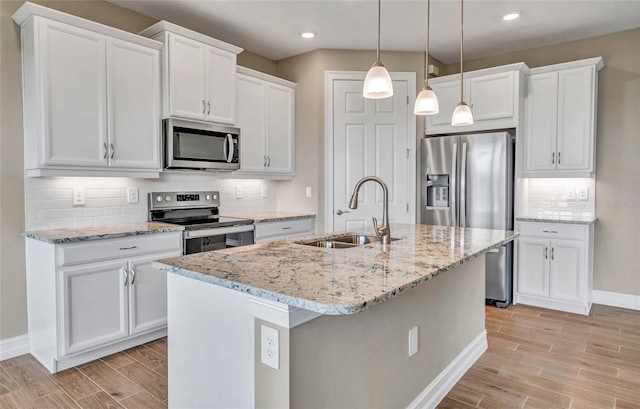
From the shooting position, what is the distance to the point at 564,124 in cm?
387

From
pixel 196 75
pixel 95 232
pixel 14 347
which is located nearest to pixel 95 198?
pixel 95 232

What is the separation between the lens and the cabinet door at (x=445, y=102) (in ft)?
14.0

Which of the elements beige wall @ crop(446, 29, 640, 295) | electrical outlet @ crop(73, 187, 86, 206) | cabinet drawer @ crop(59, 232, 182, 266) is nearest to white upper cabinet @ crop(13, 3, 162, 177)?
electrical outlet @ crop(73, 187, 86, 206)

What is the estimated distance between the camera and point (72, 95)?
2701 mm

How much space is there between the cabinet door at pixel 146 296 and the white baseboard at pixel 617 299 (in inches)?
160

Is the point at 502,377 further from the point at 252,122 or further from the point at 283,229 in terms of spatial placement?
the point at 252,122

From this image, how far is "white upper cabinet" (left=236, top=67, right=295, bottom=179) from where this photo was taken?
396cm

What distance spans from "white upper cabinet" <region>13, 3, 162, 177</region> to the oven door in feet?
2.03

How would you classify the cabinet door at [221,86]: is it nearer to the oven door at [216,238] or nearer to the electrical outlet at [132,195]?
the electrical outlet at [132,195]

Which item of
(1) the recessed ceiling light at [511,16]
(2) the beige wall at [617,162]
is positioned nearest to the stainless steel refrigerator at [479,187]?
(2) the beige wall at [617,162]

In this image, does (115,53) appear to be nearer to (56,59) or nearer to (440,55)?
(56,59)

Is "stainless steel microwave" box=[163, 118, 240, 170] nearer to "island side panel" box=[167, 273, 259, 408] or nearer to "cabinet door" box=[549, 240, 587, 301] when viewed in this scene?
"island side panel" box=[167, 273, 259, 408]

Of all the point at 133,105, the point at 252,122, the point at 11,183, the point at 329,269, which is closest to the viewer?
the point at 329,269

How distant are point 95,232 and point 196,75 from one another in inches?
59.2
